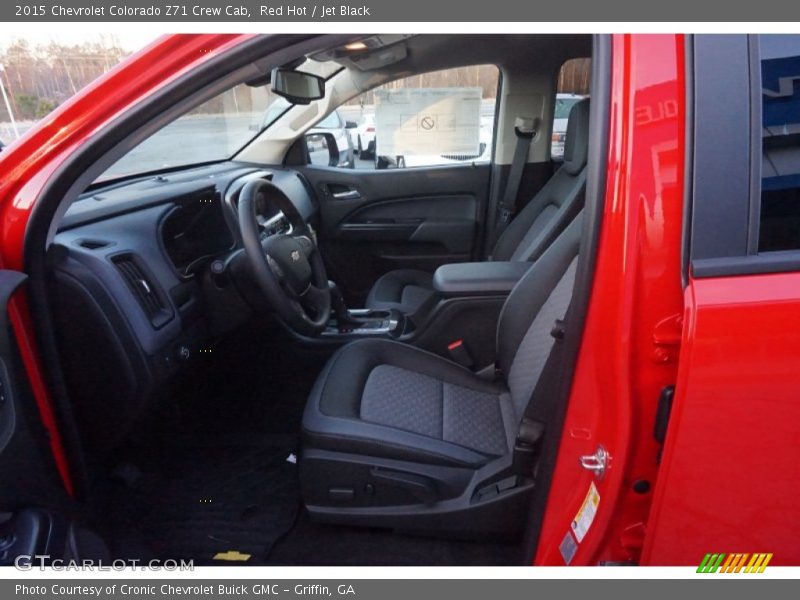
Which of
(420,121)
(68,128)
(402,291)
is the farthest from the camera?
(402,291)

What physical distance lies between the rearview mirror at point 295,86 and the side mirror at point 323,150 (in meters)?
1.09

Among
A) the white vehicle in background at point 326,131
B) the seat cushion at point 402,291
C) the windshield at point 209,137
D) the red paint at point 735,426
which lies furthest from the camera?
the white vehicle in background at point 326,131

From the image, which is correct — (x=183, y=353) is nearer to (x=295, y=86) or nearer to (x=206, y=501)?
(x=206, y=501)

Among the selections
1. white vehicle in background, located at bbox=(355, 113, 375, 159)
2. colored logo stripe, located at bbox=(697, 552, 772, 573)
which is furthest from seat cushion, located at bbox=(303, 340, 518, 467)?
white vehicle in background, located at bbox=(355, 113, 375, 159)

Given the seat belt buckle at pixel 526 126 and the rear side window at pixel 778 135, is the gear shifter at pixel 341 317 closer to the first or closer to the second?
the seat belt buckle at pixel 526 126

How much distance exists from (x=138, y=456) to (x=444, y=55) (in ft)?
7.72

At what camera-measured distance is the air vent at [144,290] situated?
1.55 metres

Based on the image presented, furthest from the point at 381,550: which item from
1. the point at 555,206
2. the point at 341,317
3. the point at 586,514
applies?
the point at 555,206

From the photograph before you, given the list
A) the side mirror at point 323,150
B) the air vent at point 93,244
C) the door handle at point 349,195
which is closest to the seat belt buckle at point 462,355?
the air vent at point 93,244

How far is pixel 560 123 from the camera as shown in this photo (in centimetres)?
296

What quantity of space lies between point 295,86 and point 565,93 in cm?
162

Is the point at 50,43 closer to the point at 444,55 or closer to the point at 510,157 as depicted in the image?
the point at 444,55

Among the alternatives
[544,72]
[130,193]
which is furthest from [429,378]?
[544,72]

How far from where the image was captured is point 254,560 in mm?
1561
